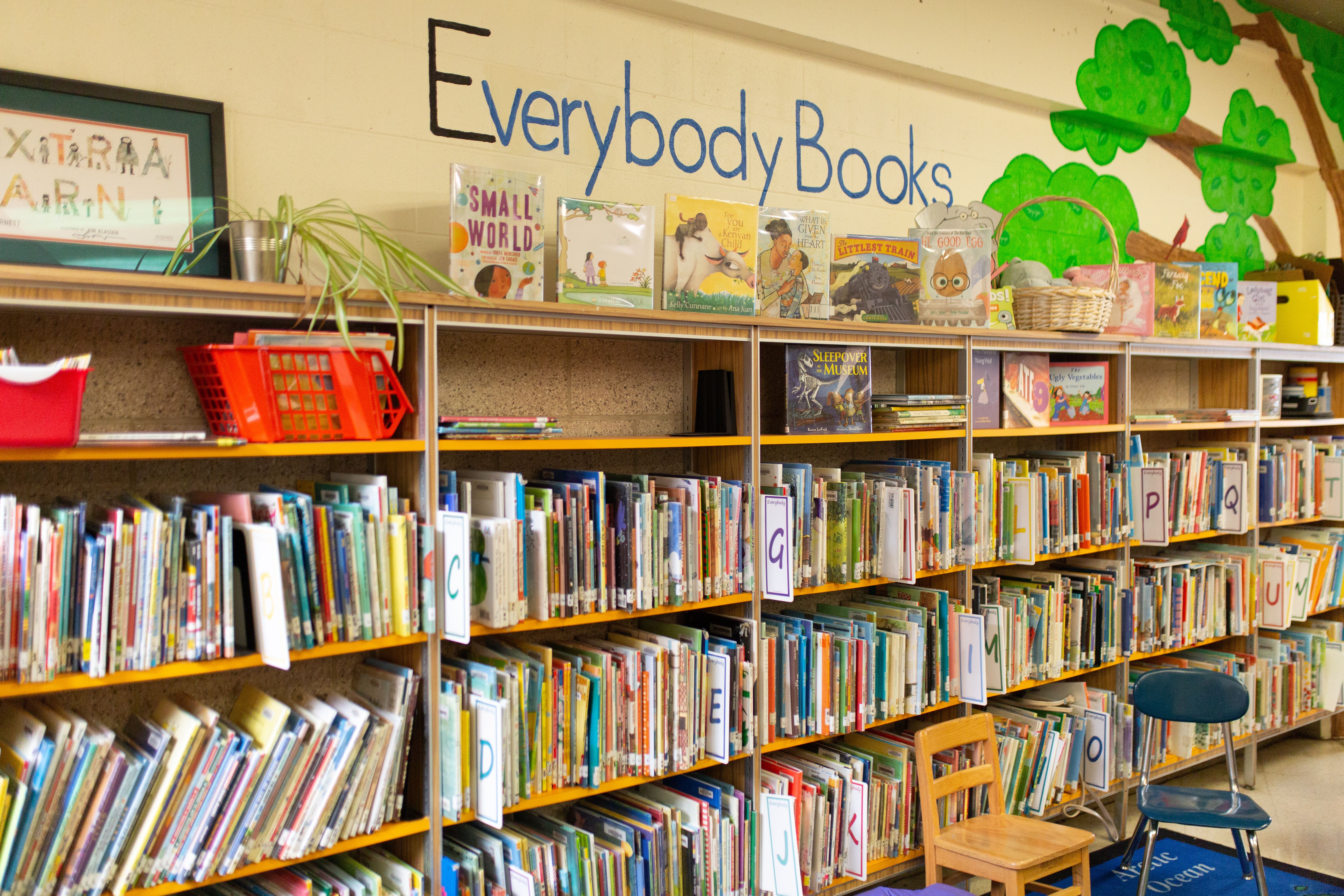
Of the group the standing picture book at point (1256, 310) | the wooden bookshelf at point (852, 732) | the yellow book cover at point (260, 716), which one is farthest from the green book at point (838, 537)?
the standing picture book at point (1256, 310)

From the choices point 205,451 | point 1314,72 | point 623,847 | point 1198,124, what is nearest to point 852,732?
point 623,847

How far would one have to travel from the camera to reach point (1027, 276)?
380 cm

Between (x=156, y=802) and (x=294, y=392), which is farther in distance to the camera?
(x=294, y=392)

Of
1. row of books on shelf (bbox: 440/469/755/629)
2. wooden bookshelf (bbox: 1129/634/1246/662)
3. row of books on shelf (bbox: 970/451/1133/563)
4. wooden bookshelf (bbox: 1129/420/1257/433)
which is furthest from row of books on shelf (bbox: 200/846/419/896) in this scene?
wooden bookshelf (bbox: 1129/420/1257/433)

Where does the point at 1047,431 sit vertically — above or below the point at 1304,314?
below

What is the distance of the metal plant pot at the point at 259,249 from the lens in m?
2.13

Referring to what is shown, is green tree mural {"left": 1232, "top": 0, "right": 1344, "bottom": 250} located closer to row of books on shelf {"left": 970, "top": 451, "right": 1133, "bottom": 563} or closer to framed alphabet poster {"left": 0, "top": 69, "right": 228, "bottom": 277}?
row of books on shelf {"left": 970, "top": 451, "right": 1133, "bottom": 563}

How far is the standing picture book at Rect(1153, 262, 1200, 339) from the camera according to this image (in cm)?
416

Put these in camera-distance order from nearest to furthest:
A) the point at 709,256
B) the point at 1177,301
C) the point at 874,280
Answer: the point at 709,256 < the point at 874,280 < the point at 1177,301

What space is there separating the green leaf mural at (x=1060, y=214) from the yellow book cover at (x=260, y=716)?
301cm

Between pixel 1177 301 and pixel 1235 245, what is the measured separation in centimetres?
126

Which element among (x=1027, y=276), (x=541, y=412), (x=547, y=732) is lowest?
(x=547, y=732)

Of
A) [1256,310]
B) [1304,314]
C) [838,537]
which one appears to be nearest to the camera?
[838,537]

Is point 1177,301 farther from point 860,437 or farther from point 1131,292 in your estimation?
point 860,437
